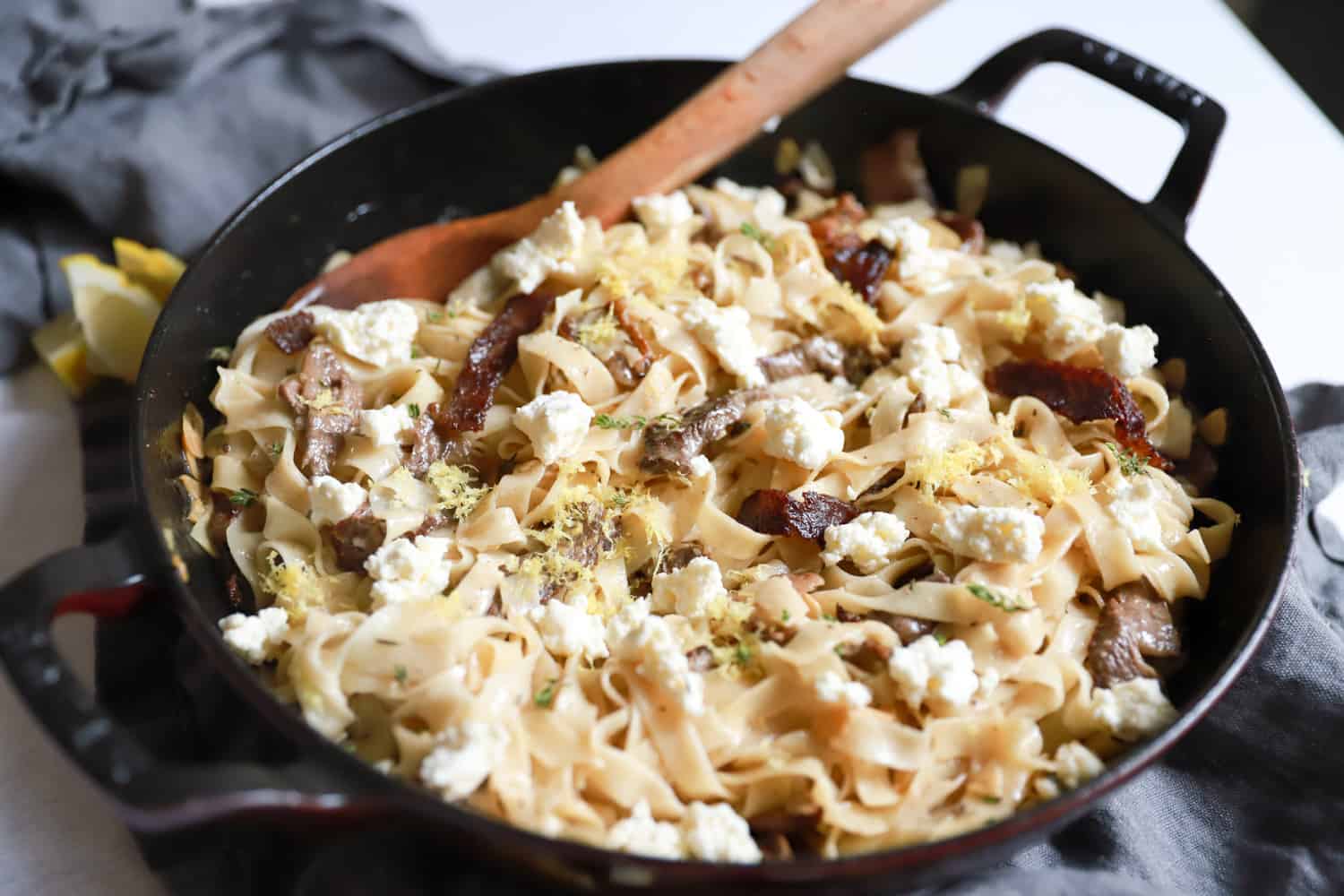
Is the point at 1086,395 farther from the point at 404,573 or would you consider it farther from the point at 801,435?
the point at 404,573

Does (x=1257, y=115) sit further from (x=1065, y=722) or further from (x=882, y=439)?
(x=1065, y=722)

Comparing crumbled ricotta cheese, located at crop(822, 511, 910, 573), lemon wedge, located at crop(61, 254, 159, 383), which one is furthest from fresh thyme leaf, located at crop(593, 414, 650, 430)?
lemon wedge, located at crop(61, 254, 159, 383)

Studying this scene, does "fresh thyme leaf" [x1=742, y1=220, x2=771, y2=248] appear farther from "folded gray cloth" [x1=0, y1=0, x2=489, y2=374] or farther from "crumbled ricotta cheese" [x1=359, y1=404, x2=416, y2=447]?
"folded gray cloth" [x1=0, y1=0, x2=489, y2=374]

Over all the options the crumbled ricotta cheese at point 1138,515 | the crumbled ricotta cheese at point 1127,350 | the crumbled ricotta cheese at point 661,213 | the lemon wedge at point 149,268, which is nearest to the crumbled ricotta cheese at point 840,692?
the crumbled ricotta cheese at point 1138,515

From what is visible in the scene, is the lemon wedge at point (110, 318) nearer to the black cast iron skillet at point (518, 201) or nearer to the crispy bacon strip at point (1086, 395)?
the black cast iron skillet at point (518, 201)

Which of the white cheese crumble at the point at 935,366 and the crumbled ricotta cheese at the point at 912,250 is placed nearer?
the white cheese crumble at the point at 935,366

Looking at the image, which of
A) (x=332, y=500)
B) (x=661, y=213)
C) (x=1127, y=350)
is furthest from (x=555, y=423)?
(x=1127, y=350)
